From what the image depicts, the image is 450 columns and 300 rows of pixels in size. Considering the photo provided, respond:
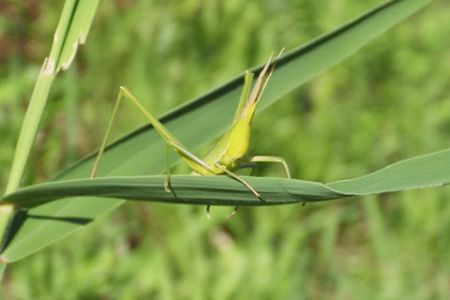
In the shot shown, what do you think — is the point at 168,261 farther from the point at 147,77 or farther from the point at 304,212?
the point at 147,77

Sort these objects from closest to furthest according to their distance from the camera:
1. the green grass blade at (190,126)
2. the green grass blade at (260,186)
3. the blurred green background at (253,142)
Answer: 1. the green grass blade at (260,186)
2. the green grass blade at (190,126)
3. the blurred green background at (253,142)

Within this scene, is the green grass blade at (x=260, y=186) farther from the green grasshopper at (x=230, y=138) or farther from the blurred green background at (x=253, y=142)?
the blurred green background at (x=253, y=142)

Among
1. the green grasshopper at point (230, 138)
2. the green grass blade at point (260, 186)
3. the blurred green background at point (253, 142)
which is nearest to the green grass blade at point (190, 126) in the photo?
the green grasshopper at point (230, 138)

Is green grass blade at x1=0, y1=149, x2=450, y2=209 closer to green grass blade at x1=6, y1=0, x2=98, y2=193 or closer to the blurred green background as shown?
green grass blade at x1=6, y1=0, x2=98, y2=193

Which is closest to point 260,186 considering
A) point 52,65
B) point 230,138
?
point 52,65

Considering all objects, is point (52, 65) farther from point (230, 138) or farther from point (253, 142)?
point (253, 142)

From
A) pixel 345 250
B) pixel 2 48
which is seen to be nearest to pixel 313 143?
pixel 345 250

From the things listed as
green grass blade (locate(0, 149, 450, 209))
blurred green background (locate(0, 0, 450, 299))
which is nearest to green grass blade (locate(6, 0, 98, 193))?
green grass blade (locate(0, 149, 450, 209))
